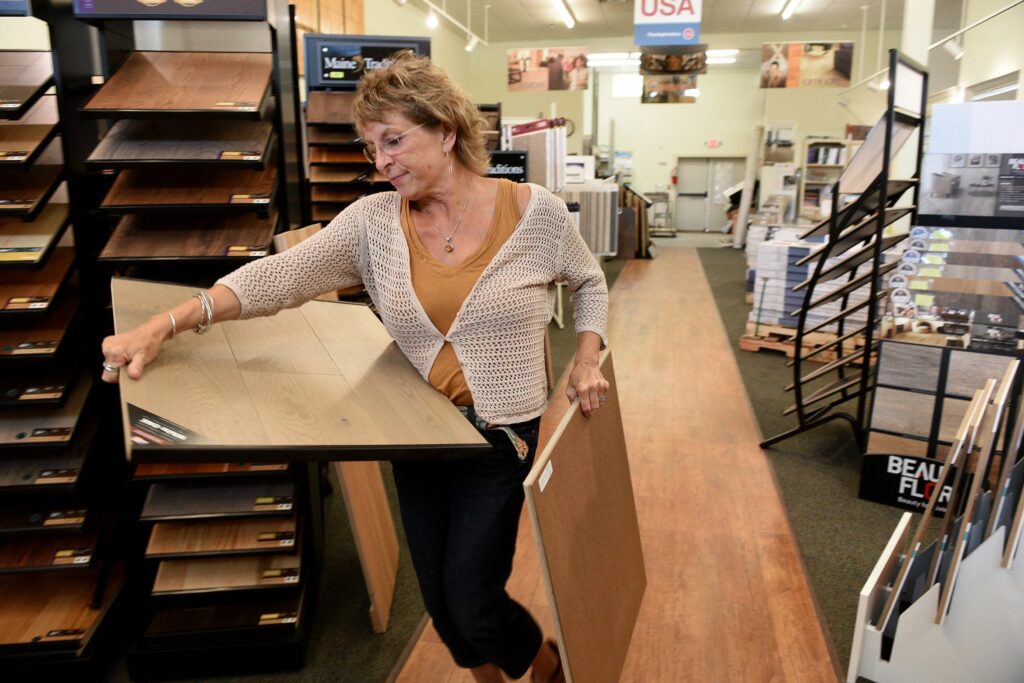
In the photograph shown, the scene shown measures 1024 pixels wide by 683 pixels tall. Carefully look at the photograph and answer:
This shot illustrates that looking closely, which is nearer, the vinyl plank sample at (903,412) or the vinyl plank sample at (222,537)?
the vinyl plank sample at (222,537)

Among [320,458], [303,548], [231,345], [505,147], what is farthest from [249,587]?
[505,147]

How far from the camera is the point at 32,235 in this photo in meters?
2.03

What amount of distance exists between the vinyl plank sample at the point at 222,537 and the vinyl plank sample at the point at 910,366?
Result: 2.58m

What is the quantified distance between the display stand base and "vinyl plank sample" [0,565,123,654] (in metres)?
2.18

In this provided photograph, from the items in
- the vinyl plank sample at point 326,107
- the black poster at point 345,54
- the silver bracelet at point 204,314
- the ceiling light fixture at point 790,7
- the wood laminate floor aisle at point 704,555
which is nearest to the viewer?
the silver bracelet at point 204,314

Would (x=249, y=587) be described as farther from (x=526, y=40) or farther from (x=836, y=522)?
(x=526, y=40)

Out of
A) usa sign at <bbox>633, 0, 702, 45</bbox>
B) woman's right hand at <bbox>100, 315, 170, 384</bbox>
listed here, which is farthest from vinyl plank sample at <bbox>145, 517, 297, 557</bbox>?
usa sign at <bbox>633, 0, 702, 45</bbox>

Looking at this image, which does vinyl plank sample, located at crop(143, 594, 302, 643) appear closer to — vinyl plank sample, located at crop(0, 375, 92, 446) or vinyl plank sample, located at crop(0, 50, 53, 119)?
vinyl plank sample, located at crop(0, 375, 92, 446)

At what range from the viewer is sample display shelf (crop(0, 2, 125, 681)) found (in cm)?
200

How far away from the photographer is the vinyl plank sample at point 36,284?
198 cm

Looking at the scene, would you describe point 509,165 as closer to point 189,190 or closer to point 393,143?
point 189,190

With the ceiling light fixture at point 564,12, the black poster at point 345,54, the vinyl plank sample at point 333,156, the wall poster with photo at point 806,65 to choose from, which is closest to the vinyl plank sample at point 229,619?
the vinyl plank sample at point 333,156

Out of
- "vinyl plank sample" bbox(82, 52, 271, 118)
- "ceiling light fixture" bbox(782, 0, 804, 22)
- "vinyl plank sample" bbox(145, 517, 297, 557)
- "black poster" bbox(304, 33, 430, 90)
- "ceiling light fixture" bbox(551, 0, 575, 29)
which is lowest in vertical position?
"vinyl plank sample" bbox(145, 517, 297, 557)

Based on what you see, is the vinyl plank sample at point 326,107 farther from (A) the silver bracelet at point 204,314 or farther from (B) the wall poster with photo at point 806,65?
(B) the wall poster with photo at point 806,65
